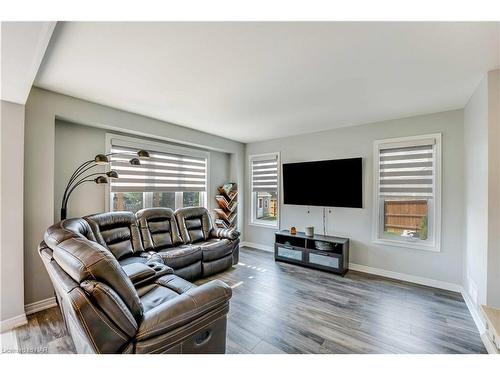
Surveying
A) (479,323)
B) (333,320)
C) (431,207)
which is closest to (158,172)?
(333,320)

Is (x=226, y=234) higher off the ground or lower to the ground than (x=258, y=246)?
higher

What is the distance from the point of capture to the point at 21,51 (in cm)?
140

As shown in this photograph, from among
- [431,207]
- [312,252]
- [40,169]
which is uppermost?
[40,169]

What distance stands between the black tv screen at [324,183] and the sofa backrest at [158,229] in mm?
2148

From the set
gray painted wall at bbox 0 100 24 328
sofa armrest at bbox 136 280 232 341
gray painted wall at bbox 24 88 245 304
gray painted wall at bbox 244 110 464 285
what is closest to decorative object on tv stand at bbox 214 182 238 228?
gray painted wall at bbox 244 110 464 285

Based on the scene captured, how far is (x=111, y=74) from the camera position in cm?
216

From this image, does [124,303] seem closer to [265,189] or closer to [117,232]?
[117,232]

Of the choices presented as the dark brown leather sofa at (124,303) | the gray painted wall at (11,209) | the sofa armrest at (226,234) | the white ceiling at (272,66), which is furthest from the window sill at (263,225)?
the gray painted wall at (11,209)

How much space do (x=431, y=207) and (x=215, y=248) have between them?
3.23m

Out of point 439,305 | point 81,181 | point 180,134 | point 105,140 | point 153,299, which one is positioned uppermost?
point 180,134
